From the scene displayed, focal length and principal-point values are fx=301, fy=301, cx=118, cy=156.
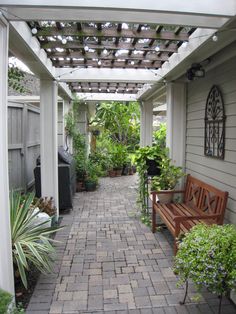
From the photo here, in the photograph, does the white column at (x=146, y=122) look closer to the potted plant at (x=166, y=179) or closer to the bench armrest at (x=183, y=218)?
the potted plant at (x=166, y=179)

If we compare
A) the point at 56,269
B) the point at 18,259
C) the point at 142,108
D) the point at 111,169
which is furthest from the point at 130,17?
the point at 111,169

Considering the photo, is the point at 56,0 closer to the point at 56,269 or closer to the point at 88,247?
the point at 56,269

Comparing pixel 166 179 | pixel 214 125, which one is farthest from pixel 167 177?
pixel 214 125

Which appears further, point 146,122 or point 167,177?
point 146,122

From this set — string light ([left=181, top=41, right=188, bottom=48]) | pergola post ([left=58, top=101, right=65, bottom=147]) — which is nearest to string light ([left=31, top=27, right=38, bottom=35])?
string light ([left=181, top=41, right=188, bottom=48])

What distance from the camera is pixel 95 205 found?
6633 millimetres

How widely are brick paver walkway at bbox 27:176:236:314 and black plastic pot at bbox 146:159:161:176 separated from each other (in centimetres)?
91

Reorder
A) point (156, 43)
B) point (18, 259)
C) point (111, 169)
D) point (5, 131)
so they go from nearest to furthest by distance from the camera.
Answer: point (5, 131)
point (18, 259)
point (156, 43)
point (111, 169)

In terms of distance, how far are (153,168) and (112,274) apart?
2.37 m

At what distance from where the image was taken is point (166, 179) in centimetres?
492

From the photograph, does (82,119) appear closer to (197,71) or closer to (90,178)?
(90,178)

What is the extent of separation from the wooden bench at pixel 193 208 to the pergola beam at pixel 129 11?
1875 millimetres

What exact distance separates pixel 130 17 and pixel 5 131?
1.38m

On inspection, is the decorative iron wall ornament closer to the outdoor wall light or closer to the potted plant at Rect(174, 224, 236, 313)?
the outdoor wall light
